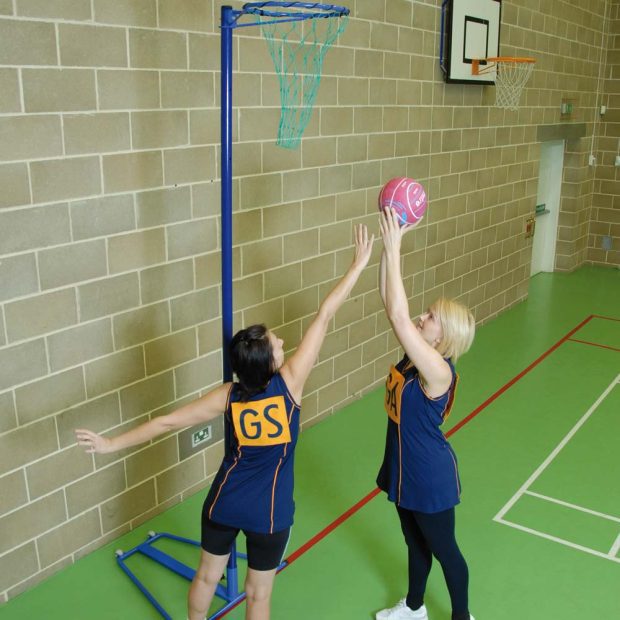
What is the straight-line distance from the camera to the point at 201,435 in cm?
429

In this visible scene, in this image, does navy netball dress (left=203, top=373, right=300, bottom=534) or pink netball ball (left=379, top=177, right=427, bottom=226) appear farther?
pink netball ball (left=379, top=177, right=427, bottom=226)

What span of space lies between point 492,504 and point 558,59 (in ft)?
19.5

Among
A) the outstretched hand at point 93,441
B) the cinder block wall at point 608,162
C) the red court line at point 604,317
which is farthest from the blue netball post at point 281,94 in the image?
the cinder block wall at point 608,162

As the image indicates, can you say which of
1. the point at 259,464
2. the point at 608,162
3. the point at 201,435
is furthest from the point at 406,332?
the point at 608,162

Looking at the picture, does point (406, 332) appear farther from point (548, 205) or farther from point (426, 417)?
point (548, 205)

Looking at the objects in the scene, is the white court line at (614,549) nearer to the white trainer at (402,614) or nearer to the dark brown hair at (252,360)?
the white trainer at (402,614)

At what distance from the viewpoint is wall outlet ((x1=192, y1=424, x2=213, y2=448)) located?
4.25 metres

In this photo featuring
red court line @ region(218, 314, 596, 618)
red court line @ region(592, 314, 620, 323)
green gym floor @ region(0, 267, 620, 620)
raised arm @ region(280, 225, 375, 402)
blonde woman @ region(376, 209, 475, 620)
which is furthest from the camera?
red court line @ region(592, 314, 620, 323)

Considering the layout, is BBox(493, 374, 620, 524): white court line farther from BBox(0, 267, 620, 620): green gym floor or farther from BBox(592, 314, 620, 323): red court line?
BBox(592, 314, 620, 323): red court line

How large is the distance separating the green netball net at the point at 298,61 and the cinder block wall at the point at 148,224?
0.09 m

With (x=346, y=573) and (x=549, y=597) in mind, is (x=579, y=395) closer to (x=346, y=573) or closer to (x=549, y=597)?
(x=549, y=597)

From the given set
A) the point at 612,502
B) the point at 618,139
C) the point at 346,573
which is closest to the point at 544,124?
the point at 618,139

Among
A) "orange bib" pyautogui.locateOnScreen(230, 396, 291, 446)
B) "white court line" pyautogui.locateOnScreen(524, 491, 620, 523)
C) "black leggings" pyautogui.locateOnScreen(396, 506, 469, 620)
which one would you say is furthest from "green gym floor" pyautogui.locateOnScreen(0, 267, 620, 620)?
"orange bib" pyautogui.locateOnScreen(230, 396, 291, 446)

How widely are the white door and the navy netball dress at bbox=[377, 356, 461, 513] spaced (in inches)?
283
